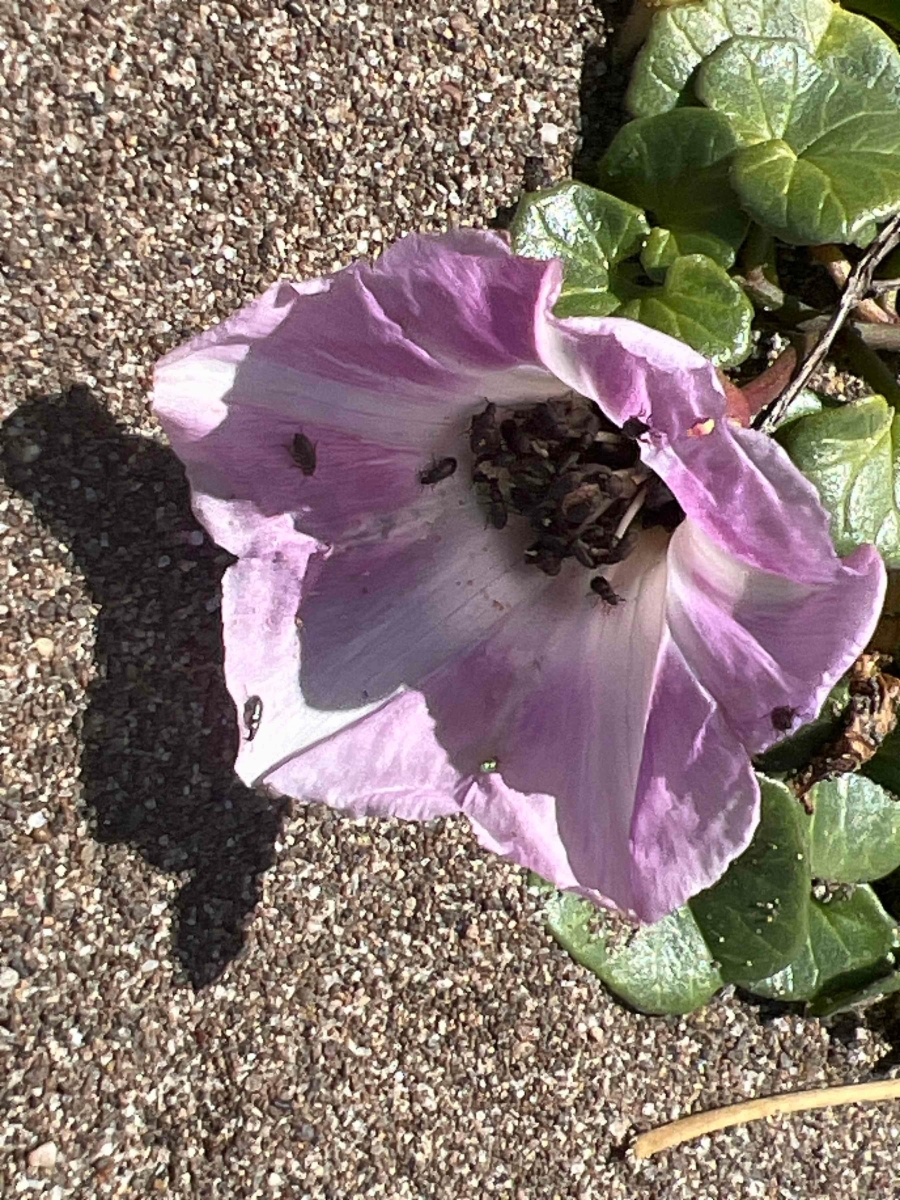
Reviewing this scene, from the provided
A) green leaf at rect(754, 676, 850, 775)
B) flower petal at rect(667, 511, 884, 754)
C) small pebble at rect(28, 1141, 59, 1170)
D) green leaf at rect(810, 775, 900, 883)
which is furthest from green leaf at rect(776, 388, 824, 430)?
small pebble at rect(28, 1141, 59, 1170)

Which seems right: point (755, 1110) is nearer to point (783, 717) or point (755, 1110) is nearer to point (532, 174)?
point (783, 717)

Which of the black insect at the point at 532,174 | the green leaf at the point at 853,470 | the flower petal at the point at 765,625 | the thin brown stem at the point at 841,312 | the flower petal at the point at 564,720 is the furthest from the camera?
the black insect at the point at 532,174

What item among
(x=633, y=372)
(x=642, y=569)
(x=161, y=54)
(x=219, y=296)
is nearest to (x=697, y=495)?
(x=633, y=372)

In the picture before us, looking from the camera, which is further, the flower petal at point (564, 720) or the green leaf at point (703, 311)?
the green leaf at point (703, 311)

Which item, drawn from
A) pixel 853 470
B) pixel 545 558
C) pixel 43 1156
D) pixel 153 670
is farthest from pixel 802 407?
pixel 43 1156

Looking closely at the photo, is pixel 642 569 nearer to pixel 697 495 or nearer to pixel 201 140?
pixel 697 495

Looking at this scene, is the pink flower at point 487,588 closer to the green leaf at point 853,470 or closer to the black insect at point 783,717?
the black insect at point 783,717

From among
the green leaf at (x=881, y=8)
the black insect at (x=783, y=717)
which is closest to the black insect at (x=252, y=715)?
the black insect at (x=783, y=717)
